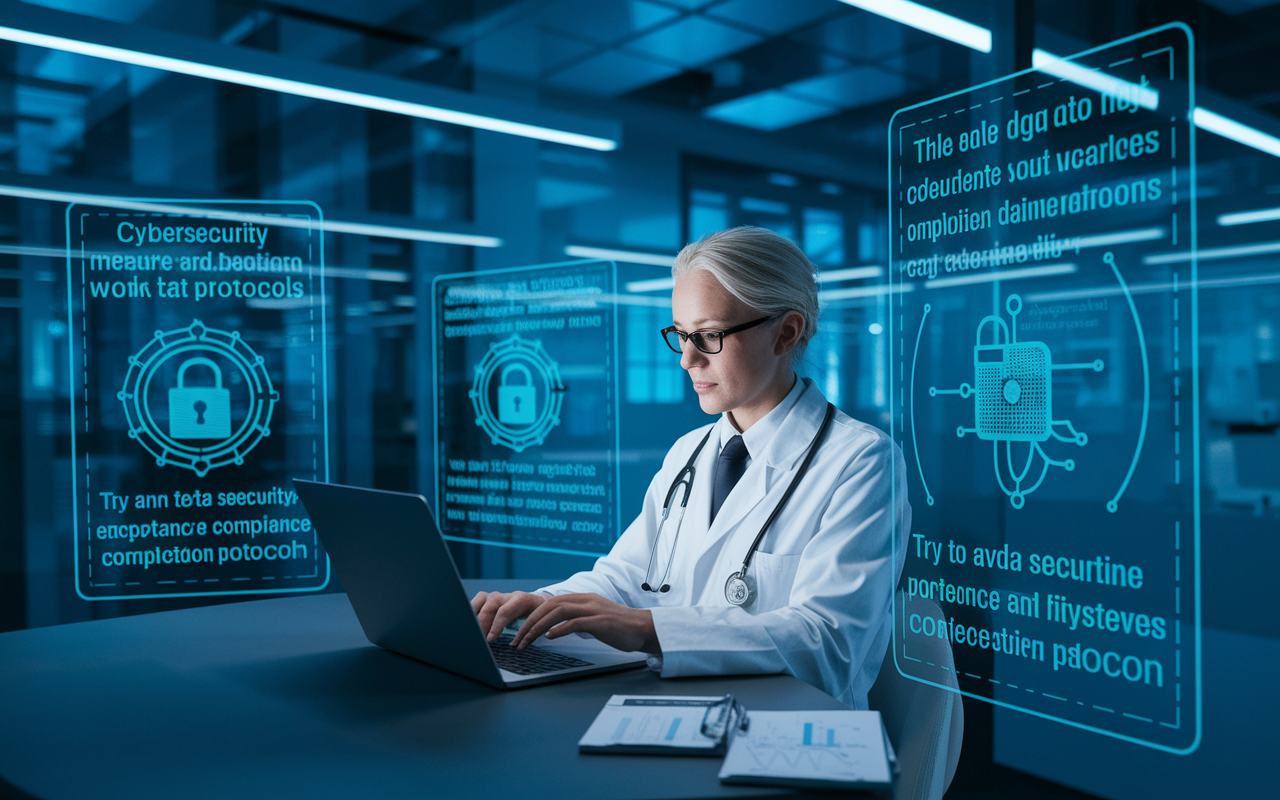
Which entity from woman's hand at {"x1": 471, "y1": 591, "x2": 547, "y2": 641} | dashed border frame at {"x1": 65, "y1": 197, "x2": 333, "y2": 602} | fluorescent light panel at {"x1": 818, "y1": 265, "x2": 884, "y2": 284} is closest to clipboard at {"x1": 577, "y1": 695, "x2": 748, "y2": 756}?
woman's hand at {"x1": 471, "y1": 591, "x2": 547, "y2": 641}

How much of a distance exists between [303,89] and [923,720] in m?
2.97

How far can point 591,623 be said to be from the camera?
1385mm

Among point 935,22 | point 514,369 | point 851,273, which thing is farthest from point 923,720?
point 514,369

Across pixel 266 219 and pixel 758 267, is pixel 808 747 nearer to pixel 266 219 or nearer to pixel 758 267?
pixel 758 267

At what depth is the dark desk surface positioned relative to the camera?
960mm

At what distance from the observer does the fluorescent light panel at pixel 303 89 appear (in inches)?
116

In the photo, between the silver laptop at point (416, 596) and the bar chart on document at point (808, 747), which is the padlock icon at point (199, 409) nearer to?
the silver laptop at point (416, 596)

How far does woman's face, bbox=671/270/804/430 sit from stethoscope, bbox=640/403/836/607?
0.15 metres

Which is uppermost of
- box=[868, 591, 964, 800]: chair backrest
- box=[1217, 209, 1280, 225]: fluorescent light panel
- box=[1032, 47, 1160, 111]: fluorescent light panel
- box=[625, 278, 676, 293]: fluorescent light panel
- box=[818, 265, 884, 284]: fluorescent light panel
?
box=[1032, 47, 1160, 111]: fluorescent light panel

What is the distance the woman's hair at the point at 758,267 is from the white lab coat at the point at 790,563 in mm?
211

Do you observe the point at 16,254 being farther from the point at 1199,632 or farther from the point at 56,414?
the point at 1199,632

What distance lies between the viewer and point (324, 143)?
3.31 m

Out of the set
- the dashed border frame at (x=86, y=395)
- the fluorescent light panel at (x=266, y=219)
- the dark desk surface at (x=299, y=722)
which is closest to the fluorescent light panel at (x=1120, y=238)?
the dark desk surface at (x=299, y=722)

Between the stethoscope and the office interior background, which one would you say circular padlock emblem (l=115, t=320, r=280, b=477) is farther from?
the stethoscope
